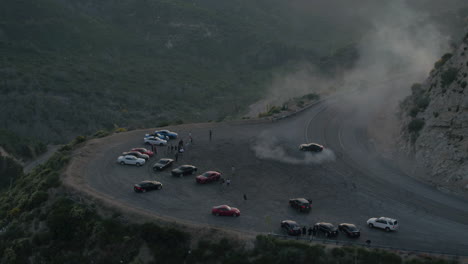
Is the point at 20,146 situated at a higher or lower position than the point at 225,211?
higher

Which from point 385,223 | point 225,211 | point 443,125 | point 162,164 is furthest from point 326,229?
point 443,125

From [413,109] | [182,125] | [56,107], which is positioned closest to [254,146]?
[182,125]

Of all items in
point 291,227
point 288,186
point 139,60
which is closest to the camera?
point 291,227

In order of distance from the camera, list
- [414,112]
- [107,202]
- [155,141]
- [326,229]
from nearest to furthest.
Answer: [326,229], [107,202], [155,141], [414,112]

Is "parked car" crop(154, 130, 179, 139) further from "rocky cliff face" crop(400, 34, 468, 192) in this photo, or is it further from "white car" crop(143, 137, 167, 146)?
"rocky cliff face" crop(400, 34, 468, 192)

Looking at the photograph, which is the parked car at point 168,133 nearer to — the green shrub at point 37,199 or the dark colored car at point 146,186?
the dark colored car at point 146,186

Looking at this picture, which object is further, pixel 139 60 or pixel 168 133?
pixel 139 60

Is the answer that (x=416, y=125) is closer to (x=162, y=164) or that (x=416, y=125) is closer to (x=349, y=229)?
(x=349, y=229)

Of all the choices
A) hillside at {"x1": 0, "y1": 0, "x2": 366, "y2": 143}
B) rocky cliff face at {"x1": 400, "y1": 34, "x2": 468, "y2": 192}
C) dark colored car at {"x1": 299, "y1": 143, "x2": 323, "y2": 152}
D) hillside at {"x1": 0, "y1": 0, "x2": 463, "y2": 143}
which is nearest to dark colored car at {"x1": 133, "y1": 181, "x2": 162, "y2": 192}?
dark colored car at {"x1": 299, "y1": 143, "x2": 323, "y2": 152}

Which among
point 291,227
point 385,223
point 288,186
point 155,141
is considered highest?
point 155,141
